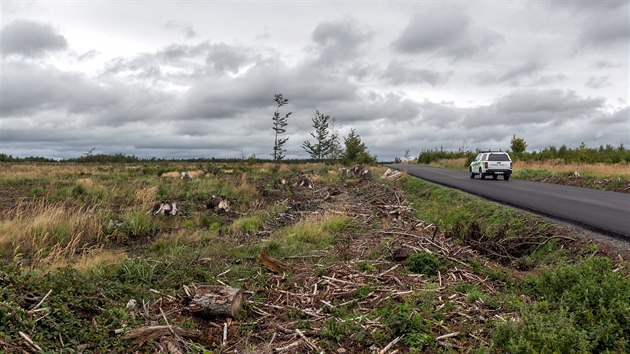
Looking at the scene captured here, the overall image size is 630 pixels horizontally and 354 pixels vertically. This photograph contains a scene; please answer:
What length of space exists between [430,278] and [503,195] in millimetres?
11461

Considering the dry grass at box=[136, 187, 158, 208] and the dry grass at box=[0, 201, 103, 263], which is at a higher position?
the dry grass at box=[136, 187, 158, 208]

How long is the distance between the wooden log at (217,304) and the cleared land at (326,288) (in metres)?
0.09

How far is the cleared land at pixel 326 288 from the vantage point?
4484 mm

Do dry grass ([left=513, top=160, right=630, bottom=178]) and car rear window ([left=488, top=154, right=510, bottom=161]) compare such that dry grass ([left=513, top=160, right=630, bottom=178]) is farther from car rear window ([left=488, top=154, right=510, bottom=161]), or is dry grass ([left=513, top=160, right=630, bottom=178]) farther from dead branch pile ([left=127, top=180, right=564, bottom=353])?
dead branch pile ([left=127, top=180, right=564, bottom=353])

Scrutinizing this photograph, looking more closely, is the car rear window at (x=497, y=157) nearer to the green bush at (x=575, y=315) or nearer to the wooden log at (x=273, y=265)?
the green bush at (x=575, y=315)

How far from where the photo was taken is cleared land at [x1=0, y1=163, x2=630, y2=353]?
14.7ft

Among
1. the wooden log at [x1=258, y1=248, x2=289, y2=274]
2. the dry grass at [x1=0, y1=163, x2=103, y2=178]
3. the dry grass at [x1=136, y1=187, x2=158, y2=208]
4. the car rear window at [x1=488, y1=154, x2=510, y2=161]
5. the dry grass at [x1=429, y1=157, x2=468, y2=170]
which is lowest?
the wooden log at [x1=258, y1=248, x2=289, y2=274]

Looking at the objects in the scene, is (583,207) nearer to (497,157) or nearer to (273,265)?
(273,265)

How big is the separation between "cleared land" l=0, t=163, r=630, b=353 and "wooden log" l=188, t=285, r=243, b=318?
0.09 m

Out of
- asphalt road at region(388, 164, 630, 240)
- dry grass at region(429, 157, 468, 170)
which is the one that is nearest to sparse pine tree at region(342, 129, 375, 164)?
dry grass at region(429, 157, 468, 170)

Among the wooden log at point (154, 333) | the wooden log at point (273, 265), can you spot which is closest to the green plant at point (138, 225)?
the wooden log at point (273, 265)

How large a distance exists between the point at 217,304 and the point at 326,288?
1.61m

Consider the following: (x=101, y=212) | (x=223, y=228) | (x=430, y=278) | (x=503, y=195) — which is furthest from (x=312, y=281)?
(x=503, y=195)

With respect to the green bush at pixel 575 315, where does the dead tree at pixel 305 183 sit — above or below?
above
